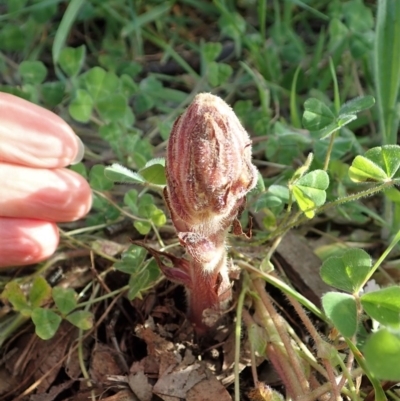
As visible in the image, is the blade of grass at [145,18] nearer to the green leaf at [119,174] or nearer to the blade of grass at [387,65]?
the blade of grass at [387,65]

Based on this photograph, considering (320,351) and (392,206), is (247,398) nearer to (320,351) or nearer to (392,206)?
(320,351)

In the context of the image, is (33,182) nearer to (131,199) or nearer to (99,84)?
(131,199)

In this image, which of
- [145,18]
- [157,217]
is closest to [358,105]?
[157,217]

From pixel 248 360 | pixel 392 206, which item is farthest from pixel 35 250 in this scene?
pixel 392 206

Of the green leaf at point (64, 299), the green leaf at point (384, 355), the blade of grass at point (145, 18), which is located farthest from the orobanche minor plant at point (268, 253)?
the blade of grass at point (145, 18)

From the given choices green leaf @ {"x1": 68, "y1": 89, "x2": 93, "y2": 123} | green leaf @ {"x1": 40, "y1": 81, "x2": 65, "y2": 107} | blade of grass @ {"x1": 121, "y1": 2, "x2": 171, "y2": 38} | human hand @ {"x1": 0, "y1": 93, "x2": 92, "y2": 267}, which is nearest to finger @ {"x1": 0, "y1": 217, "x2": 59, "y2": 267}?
human hand @ {"x1": 0, "y1": 93, "x2": 92, "y2": 267}

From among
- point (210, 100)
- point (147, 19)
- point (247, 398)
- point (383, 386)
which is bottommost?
point (247, 398)

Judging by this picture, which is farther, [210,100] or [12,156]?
[12,156]
